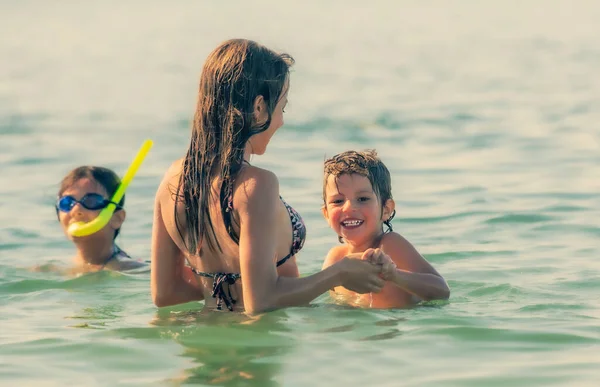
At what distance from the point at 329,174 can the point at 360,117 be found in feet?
30.3

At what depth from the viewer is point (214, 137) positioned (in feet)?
17.6

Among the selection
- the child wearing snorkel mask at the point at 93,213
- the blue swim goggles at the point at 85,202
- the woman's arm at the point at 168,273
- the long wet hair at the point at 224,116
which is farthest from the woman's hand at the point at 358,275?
the blue swim goggles at the point at 85,202

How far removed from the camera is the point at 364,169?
6.27m

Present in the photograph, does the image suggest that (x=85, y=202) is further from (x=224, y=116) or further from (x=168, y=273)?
(x=224, y=116)

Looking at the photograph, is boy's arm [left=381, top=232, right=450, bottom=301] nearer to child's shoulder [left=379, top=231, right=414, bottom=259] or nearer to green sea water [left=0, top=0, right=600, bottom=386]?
child's shoulder [left=379, top=231, right=414, bottom=259]

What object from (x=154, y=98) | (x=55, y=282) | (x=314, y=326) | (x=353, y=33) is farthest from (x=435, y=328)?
(x=353, y=33)

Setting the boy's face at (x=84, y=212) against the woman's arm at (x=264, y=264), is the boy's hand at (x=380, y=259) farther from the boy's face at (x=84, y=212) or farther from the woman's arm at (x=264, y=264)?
the boy's face at (x=84, y=212)

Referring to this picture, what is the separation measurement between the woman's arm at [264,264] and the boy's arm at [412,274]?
0.45 metres

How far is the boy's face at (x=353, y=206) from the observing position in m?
6.26

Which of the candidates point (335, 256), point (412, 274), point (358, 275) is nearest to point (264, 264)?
point (358, 275)

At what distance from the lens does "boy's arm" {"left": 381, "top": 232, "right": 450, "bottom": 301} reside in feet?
19.1

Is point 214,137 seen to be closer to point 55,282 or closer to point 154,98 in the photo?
point 55,282

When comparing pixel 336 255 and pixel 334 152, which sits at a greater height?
pixel 334 152

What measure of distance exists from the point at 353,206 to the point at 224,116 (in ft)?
3.95
